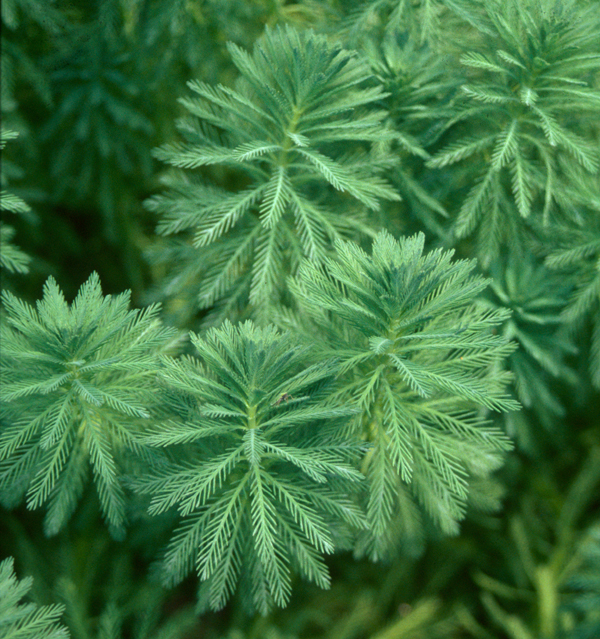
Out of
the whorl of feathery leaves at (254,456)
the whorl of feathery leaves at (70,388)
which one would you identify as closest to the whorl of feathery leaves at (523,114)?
the whorl of feathery leaves at (254,456)

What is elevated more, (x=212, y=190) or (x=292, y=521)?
(x=212, y=190)

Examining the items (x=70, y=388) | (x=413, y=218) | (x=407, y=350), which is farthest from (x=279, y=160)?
(x=70, y=388)

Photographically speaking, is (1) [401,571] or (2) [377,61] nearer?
(2) [377,61]

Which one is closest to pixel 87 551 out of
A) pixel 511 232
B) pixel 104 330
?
pixel 104 330

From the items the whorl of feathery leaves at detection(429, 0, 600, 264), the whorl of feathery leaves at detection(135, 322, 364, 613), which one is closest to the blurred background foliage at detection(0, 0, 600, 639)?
the whorl of feathery leaves at detection(429, 0, 600, 264)

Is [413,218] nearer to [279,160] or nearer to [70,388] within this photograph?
[279,160]

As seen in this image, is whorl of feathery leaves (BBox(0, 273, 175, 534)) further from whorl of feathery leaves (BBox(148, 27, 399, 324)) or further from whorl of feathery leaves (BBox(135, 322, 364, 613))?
whorl of feathery leaves (BBox(148, 27, 399, 324))

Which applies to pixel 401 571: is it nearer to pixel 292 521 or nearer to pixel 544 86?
pixel 292 521
